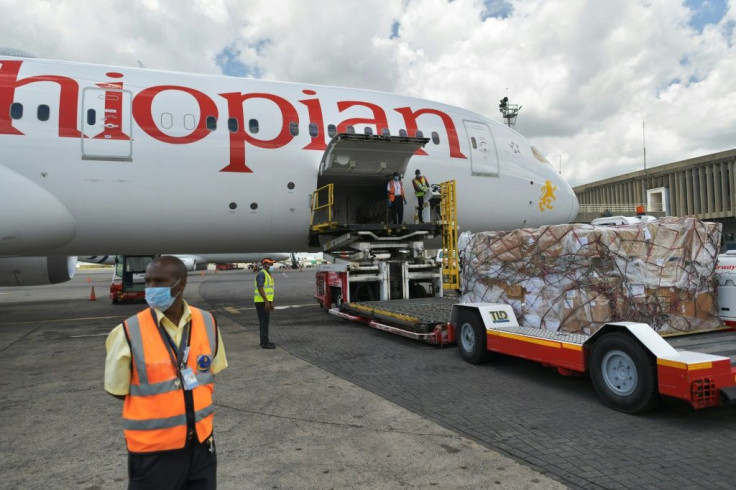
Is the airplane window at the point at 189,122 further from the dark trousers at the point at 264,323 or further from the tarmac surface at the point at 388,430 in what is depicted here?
the tarmac surface at the point at 388,430

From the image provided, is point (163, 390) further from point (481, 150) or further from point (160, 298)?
point (481, 150)

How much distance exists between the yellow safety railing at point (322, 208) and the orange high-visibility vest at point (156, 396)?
9000 millimetres

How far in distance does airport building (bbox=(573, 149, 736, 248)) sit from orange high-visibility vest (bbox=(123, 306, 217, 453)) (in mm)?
42404

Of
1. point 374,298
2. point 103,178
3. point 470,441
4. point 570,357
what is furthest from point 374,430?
point 103,178

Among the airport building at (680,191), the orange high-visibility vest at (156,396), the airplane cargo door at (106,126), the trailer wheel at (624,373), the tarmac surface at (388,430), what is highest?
the airport building at (680,191)

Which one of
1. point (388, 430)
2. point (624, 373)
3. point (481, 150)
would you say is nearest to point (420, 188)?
point (481, 150)

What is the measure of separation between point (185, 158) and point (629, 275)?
29.6ft

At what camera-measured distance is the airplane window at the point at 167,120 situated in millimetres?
10977

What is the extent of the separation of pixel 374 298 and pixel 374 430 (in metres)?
7.81

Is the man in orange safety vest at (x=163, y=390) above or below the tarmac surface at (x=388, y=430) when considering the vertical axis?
above

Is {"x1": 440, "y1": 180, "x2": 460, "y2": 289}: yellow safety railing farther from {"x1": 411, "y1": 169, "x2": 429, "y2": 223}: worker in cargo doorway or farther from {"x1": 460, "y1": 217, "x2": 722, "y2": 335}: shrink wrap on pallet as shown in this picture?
{"x1": 460, "y1": 217, "x2": 722, "y2": 335}: shrink wrap on pallet

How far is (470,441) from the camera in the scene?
450 centimetres

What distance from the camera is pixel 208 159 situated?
440 inches

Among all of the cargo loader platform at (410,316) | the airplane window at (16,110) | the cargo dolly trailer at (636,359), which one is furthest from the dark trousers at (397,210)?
the airplane window at (16,110)
